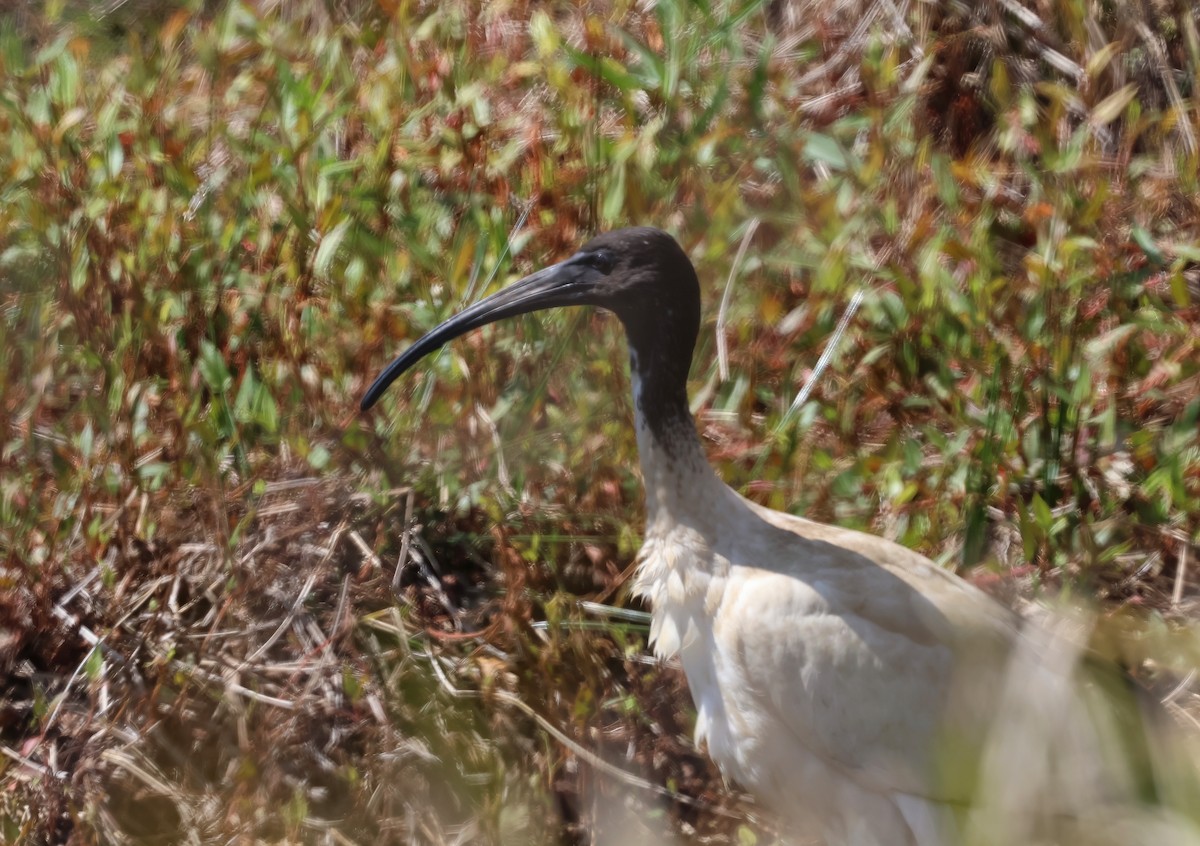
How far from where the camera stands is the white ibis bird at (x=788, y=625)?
9.14 ft

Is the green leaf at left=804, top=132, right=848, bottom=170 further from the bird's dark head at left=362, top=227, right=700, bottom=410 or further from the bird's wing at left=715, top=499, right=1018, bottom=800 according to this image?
the bird's wing at left=715, top=499, right=1018, bottom=800

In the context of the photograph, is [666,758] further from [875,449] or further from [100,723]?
[100,723]

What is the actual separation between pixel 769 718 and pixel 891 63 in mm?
2158

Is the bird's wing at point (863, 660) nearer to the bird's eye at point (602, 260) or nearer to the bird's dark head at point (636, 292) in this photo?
the bird's dark head at point (636, 292)

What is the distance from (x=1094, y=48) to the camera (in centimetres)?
439

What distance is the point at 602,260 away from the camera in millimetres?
2969

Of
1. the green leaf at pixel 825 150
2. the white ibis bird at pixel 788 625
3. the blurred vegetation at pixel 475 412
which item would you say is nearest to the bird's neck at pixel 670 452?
the white ibis bird at pixel 788 625

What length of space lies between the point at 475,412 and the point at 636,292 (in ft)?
2.48

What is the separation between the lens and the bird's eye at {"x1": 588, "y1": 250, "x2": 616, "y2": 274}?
9.72ft

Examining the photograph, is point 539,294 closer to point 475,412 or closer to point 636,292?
point 636,292

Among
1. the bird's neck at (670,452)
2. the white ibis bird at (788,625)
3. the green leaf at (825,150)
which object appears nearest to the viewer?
the white ibis bird at (788,625)

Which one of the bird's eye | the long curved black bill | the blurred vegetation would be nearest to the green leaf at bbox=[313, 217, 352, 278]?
the blurred vegetation

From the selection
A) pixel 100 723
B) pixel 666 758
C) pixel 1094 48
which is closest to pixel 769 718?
pixel 666 758

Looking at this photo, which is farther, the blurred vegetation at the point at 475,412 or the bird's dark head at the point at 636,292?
the blurred vegetation at the point at 475,412
